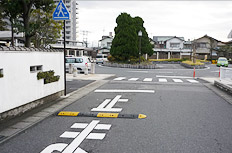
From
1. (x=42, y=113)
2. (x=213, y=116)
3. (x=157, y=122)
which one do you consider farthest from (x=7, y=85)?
(x=213, y=116)

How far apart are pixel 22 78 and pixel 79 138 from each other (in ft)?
9.28

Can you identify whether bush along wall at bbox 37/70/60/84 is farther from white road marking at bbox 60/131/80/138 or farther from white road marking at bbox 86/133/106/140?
white road marking at bbox 86/133/106/140

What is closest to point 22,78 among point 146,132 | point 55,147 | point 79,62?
point 55,147

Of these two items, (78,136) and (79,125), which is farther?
(79,125)

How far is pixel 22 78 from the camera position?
6590mm

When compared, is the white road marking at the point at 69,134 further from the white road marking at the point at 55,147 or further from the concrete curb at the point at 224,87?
the concrete curb at the point at 224,87

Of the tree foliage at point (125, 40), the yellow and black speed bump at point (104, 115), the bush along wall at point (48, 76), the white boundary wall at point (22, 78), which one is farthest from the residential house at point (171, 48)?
the yellow and black speed bump at point (104, 115)

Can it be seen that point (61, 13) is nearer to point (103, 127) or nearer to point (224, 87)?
point (103, 127)

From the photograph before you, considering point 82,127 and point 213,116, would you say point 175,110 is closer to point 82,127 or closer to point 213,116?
point 213,116

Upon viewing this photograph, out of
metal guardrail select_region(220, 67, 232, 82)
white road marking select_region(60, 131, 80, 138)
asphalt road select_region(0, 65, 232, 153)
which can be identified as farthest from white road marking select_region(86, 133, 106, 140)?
metal guardrail select_region(220, 67, 232, 82)

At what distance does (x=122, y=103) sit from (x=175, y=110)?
195 centimetres

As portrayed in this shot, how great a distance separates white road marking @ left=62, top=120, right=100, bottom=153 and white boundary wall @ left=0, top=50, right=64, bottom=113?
216 cm

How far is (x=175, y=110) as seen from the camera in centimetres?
746

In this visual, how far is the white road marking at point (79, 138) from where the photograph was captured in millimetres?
4312
